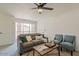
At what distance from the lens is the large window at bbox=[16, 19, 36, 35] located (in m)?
1.91

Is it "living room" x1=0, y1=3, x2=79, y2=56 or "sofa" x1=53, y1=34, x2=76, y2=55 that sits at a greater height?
"living room" x1=0, y1=3, x2=79, y2=56

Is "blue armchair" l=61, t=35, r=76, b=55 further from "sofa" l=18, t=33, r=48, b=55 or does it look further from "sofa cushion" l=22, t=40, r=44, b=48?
"sofa cushion" l=22, t=40, r=44, b=48

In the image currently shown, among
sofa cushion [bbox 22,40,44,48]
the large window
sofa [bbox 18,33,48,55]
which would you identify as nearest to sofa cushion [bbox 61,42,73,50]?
sofa [bbox 18,33,48,55]

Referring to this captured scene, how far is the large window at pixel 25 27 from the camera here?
6.27ft

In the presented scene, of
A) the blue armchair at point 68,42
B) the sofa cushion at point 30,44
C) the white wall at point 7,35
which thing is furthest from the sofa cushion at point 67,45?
the white wall at point 7,35

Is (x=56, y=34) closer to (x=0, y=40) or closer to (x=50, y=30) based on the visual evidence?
(x=50, y=30)

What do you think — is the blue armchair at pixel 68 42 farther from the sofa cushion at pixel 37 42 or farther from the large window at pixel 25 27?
the large window at pixel 25 27

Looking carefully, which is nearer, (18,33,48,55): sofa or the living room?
the living room

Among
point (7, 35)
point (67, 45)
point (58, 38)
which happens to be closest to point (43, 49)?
point (58, 38)

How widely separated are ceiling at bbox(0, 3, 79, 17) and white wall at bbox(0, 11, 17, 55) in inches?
4.8

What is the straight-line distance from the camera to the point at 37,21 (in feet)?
6.53

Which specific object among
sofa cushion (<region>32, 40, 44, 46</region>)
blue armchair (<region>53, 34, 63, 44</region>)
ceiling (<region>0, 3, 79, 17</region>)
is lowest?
sofa cushion (<region>32, 40, 44, 46</region>)

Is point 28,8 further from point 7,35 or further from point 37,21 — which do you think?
point 7,35

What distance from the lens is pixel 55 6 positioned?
1796 mm
